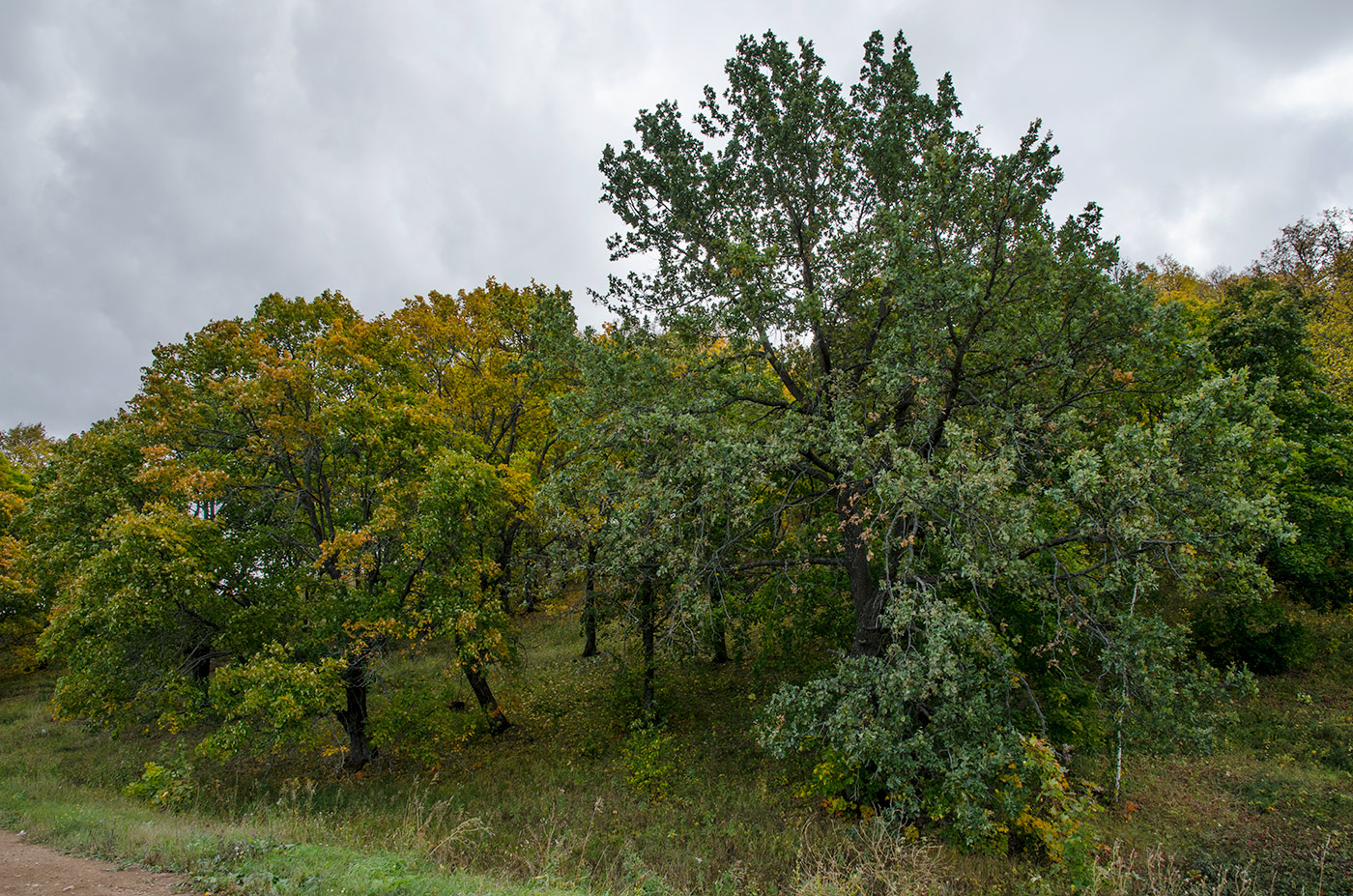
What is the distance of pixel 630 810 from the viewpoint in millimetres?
10344

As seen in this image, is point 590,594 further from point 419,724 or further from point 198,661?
point 198,661

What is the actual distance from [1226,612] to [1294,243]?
26.2m

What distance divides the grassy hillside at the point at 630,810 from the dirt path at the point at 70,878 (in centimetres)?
27

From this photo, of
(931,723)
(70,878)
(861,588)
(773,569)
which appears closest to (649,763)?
(773,569)

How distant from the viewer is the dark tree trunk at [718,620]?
9.68 m

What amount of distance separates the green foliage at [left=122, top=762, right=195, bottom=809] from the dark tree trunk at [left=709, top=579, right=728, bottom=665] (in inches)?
365

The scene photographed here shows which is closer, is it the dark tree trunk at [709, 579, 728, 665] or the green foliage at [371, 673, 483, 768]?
the dark tree trunk at [709, 579, 728, 665]

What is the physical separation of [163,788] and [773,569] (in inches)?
442

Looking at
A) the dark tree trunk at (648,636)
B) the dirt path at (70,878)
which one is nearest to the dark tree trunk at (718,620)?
the dark tree trunk at (648,636)

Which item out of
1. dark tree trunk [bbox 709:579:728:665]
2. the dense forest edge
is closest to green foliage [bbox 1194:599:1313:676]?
the dense forest edge

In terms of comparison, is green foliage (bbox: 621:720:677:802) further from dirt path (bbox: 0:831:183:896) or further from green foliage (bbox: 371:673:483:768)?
dirt path (bbox: 0:831:183:896)

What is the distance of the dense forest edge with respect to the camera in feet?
23.9

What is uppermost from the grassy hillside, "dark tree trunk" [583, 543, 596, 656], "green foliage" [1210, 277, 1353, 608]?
"green foliage" [1210, 277, 1353, 608]

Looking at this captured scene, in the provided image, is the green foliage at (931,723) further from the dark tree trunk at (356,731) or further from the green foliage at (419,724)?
the dark tree trunk at (356,731)
